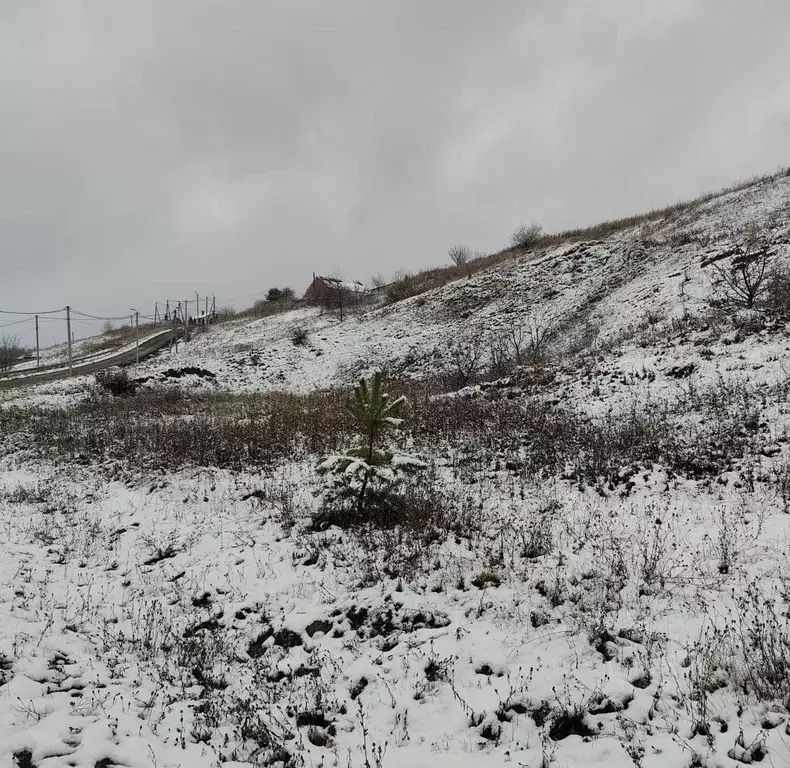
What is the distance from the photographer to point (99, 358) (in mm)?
34844

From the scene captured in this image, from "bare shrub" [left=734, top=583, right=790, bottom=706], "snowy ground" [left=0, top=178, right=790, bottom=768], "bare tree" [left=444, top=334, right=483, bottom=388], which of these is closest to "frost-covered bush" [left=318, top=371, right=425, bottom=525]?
"snowy ground" [left=0, top=178, right=790, bottom=768]

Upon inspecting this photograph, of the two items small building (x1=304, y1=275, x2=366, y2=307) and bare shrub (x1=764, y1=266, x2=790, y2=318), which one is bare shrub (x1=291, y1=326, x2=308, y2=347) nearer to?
small building (x1=304, y1=275, x2=366, y2=307)

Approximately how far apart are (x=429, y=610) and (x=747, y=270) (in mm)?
19652

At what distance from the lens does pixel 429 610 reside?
4.84 meters

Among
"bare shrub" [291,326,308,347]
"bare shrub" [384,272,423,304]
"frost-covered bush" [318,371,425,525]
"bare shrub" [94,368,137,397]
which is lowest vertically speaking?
"frost-covered bush" [318,371,425,525]

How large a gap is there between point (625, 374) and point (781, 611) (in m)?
9.36

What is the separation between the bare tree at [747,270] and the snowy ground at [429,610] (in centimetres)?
487

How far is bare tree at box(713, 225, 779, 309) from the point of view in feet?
47.0

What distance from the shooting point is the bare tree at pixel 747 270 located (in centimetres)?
1434

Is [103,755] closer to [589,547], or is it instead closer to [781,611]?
[589,547]

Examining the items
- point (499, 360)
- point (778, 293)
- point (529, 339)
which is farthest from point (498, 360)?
point (778, 293)

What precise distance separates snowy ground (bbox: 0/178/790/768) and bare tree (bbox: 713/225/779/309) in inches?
192

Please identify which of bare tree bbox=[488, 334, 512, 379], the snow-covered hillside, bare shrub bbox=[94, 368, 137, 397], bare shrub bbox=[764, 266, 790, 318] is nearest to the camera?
bare shrub bbox=[764, 266, 790, 318]

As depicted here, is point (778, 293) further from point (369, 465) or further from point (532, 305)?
point (369, 465)
